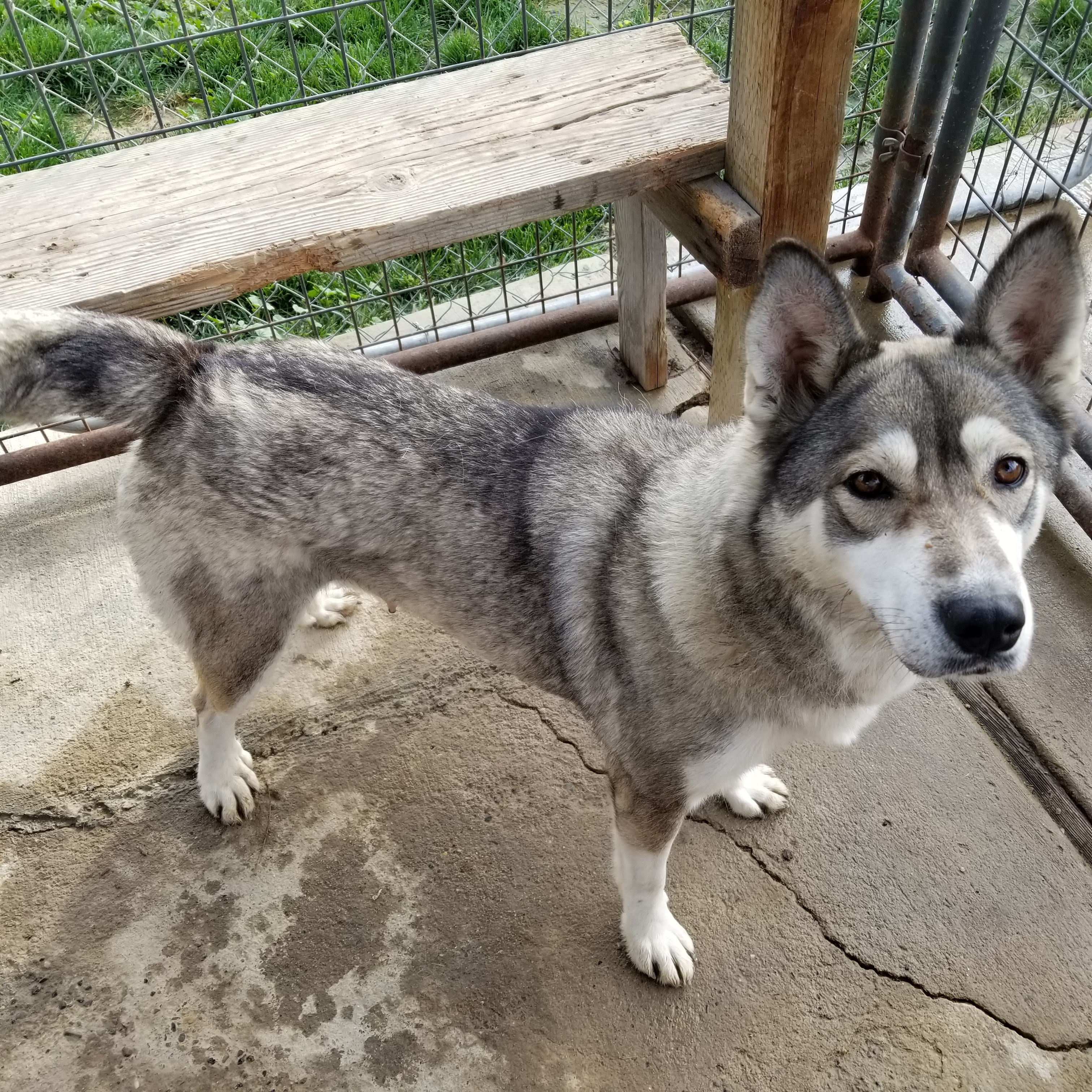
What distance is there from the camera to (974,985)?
8.80ft

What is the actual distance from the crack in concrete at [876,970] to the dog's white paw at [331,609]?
1.38 metres

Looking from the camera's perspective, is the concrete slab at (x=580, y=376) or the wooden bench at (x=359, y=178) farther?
the concrete slab at (x=580, y=376)

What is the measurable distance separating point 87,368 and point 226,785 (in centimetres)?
132

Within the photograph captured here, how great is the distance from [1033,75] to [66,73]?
403 cm

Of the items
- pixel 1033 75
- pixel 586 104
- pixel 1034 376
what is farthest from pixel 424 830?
pixel 1033 75

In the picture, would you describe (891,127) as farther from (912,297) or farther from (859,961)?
(859,961)

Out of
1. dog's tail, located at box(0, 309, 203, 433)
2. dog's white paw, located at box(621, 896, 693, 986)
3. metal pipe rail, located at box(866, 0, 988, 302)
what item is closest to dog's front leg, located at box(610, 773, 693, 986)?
dog's white paw, located at box(621, 896, 693, 986)

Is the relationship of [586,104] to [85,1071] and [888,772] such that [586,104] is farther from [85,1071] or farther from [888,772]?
[85,1071]

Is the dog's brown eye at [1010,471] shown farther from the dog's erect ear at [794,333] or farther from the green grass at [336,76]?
the green grass at [336,76]

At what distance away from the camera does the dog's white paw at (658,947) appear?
2.68m

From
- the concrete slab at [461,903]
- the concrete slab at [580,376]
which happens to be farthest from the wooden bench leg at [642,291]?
the concrete slab at [461,903]

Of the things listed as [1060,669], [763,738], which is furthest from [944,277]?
[763,738]

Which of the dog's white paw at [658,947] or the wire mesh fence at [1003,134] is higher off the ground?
the wire mesh fence at [1003,134]

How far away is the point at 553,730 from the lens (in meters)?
3.25
